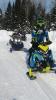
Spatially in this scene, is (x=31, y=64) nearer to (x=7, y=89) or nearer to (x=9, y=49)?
(x=7, y=89)

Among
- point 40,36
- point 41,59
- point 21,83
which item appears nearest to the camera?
point 21,83

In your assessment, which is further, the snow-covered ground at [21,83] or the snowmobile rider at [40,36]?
the snowmobile rider at [40,36]

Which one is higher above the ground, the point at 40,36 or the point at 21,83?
the point at 40,36

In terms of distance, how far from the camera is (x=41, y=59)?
10328 mm

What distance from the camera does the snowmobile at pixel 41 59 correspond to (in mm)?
10141

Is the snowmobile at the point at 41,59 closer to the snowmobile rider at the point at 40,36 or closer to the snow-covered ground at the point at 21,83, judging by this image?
the snow-covered ground at the point at 21,83

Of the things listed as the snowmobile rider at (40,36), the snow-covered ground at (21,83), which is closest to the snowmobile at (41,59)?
the snow-covered ground at (21,83)

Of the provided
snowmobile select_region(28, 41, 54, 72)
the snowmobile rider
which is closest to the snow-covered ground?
snowmobile select_region(28, 41, 54, 72)

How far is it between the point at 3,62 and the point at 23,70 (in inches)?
56.9

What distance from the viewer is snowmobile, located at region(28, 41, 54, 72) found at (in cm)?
1014

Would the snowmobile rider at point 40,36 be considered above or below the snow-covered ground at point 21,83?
above

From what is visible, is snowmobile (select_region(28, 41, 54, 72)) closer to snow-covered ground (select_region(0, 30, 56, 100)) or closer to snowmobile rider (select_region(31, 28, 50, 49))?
snow-covered ground (select_region(0, 30, 56, 100))

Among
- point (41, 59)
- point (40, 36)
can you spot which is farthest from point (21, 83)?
point (40, 36)

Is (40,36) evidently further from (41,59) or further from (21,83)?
(21,83)
